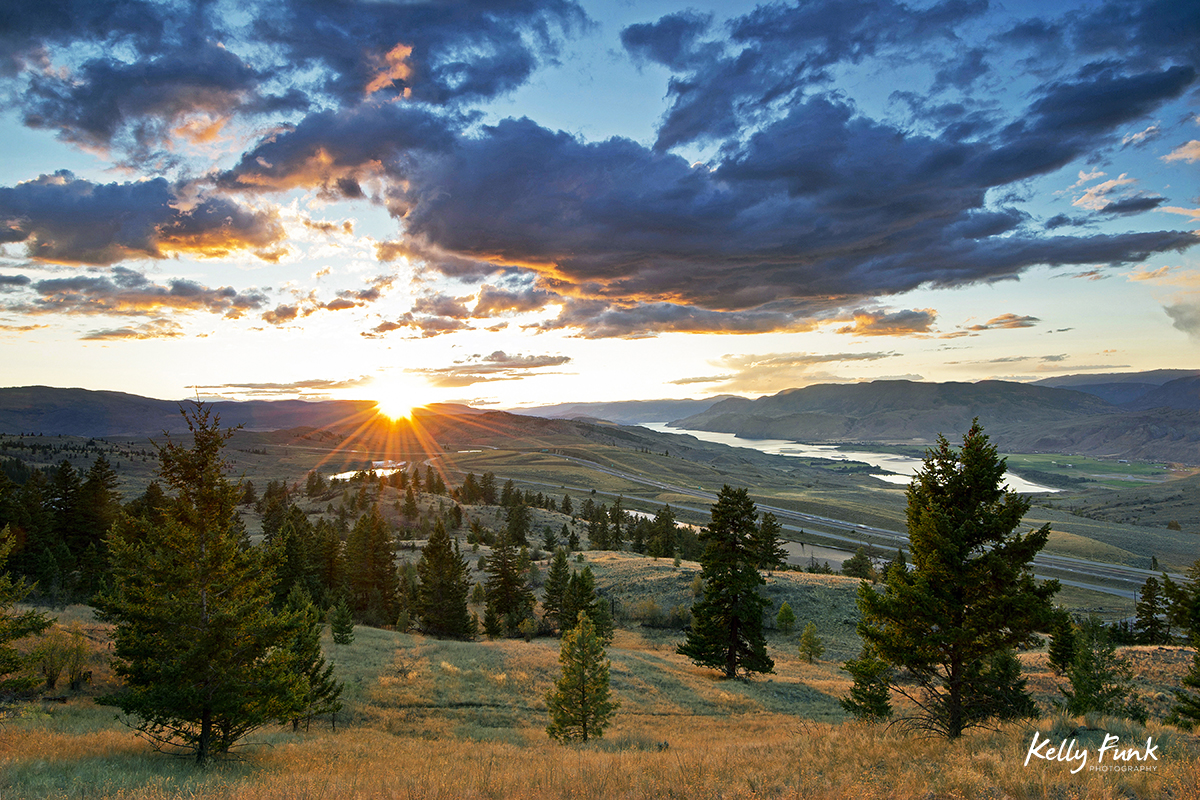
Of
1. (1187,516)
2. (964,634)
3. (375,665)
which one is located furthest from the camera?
(1187,516)

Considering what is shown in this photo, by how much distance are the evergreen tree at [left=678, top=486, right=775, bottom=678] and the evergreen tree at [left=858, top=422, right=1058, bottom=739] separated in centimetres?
1964

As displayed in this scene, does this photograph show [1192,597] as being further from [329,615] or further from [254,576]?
[329,615]

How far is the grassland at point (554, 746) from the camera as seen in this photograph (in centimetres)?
931

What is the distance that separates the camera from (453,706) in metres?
30.4

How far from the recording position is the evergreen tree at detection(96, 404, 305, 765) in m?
14.2

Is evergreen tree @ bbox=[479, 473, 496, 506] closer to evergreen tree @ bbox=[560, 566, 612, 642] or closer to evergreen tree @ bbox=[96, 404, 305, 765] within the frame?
evergreen tree @ bbox=[560, 566, 612, 642]

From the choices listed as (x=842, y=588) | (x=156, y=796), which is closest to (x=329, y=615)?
(x=156, y=796)

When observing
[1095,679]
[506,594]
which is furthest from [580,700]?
[506,594]

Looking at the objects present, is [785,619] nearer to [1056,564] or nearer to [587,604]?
[587,604]

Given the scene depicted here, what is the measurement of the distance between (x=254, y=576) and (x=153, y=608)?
2.55 metres

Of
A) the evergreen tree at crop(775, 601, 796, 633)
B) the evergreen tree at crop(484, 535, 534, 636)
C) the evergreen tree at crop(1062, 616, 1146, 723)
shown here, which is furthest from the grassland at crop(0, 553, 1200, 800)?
the evergreen tree at crop(775, 601, 796, 633)

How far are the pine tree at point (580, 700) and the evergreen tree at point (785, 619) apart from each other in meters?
36.5

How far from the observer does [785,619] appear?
56500mm

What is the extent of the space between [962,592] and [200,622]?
2092 centimetres
